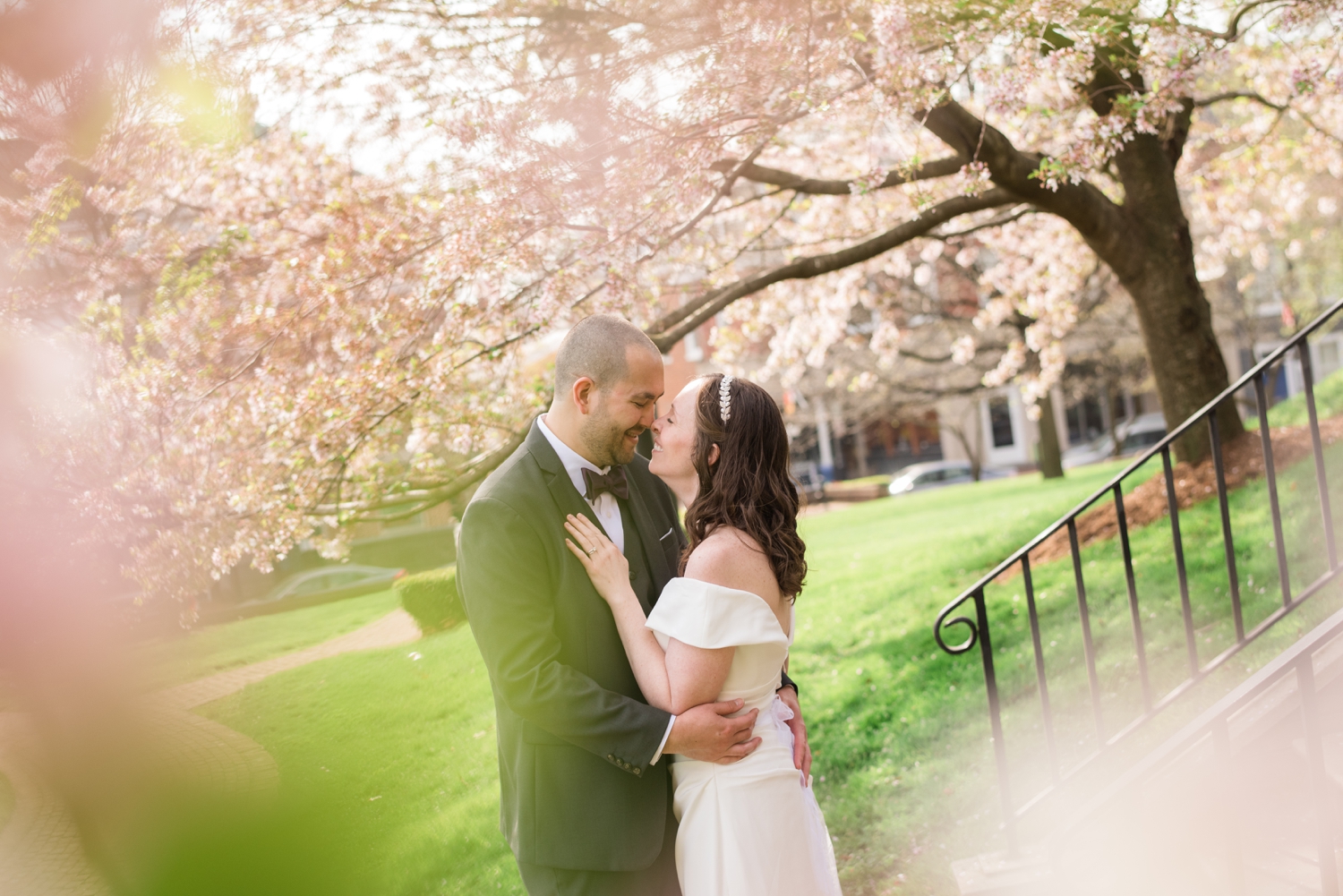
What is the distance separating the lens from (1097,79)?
621cm

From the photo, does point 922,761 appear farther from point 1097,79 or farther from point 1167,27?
point 1097,79

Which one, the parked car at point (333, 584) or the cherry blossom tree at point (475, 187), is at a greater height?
the cherry blossom tree at point (475, 187)

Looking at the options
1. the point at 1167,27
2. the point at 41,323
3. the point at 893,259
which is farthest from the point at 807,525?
the point at 41,323

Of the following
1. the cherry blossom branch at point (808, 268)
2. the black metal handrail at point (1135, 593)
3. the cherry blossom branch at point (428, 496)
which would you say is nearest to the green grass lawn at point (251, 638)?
the cherry blossom branch at point (428, 496)

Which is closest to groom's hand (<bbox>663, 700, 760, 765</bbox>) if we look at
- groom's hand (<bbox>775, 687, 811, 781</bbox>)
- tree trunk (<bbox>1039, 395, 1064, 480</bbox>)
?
groom's hand (<bbox>775, 687, 811, 781</bbox>)

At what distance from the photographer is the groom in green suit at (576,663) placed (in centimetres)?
220

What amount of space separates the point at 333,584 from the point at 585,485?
5.36ft

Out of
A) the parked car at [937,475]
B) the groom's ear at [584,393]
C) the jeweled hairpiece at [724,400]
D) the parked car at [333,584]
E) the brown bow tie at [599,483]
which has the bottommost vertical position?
the parked car at [937,475]

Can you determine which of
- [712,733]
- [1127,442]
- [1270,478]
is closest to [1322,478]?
[1270,478]

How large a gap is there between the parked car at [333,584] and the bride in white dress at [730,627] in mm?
1553

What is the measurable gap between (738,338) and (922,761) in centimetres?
513

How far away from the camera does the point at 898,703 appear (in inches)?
223

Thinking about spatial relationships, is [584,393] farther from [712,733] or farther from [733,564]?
[712,733]

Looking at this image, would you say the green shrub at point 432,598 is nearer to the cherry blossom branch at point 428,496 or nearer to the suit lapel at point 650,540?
the cherry blossom branch at point 428,496
